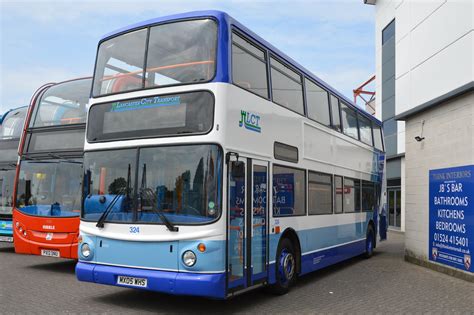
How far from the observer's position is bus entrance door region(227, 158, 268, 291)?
7.03m

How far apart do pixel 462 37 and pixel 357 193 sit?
15.2 feet

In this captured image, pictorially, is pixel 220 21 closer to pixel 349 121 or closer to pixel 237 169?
pixel 237 169

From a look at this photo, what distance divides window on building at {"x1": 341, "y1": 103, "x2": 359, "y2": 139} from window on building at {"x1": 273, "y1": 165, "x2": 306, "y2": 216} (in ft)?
10.8

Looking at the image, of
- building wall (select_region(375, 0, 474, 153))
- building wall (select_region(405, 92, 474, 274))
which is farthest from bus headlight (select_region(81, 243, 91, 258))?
building wall (select_region(375, 0, 474, 153))

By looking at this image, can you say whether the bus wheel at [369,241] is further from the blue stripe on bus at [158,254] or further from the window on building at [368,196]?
the blue stripe on bus at [158,254]

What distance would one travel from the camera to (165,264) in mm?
6746

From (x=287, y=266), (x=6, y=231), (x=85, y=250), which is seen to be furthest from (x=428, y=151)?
(x=6, y=231)

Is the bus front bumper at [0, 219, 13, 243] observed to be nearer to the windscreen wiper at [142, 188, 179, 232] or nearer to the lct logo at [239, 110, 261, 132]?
the windscreen wiper at [142, 188, 179, 232]

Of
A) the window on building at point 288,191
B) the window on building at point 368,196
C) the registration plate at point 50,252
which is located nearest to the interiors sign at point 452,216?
the window on building at point 368,196

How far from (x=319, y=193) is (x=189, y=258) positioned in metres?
4.51

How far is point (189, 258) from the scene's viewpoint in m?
6.62

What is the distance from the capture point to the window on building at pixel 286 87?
8.82 meters

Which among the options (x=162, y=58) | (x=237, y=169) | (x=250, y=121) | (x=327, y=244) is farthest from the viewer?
(x=327, y=244)

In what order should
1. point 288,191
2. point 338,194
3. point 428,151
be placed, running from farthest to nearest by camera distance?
point 428,151
point 338,194
point 288,191
